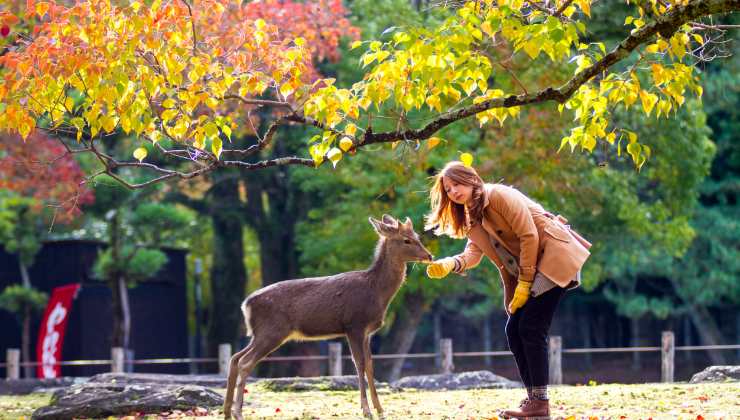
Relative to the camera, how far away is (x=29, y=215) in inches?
953

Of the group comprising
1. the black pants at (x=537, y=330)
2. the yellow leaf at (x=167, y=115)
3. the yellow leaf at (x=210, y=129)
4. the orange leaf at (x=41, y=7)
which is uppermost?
the orange leaf at (x=41, y=7)

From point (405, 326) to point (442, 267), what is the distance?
17640 mm

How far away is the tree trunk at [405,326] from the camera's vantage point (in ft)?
82.8

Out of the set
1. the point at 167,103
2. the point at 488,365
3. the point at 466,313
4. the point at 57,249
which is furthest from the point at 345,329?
the point at 488,365

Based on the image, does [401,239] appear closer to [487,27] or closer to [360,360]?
[360,360]

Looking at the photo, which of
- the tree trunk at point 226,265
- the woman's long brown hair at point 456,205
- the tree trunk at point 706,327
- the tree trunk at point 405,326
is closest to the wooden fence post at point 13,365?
the tree trunk at point 226,265

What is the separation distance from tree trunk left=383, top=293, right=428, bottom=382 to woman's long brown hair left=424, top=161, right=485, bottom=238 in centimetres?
1729

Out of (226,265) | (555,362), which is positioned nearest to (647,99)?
(555,362)

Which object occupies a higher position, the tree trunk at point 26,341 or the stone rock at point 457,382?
the tree trunk at point 26,341

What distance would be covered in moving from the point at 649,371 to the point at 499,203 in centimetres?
3256

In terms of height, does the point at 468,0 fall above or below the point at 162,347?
above

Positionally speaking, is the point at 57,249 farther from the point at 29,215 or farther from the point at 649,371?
the point at 649,371

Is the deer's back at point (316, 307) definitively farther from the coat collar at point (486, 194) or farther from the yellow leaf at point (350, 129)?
the coat collar at point (486, 194)

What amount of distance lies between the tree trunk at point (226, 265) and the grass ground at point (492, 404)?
43.5 feet
